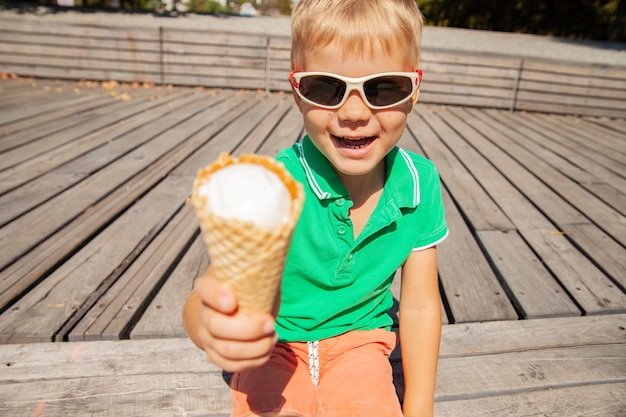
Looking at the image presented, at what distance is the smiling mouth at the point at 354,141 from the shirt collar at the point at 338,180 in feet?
0.35

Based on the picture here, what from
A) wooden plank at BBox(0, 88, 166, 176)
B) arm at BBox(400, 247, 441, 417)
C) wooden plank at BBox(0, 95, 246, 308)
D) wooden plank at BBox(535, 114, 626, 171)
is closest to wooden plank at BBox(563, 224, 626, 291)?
arm at BBox(400, 247, 441, 417)

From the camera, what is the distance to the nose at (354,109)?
4.39ft

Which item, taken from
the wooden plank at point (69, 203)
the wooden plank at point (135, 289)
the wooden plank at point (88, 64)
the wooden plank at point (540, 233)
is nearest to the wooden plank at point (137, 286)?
the wooden plank at point (135, 289)

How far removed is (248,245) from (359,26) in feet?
2.51

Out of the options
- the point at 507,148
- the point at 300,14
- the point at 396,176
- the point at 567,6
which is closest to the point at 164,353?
the point at 396,176

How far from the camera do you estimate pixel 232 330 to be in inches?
35.9

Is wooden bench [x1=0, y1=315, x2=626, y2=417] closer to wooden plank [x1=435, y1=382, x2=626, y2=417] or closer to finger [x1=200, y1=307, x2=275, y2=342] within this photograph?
wooden plank [x1=435, y1=382, x2=626, y2=417]

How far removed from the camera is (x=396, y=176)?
154cm

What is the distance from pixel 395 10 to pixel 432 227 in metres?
0.66

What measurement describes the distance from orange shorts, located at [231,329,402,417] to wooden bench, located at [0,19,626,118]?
19.7 ft

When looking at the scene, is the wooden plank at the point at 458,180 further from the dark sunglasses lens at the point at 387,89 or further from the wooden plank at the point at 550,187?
the dark sunglasses lens at the point at 387,89

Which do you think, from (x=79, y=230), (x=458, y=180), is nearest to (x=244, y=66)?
(x=458, y=180)

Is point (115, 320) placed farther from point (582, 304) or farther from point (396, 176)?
point (582, 304)

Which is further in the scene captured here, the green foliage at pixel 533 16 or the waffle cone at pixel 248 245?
the green foliage at pixel 533 16
